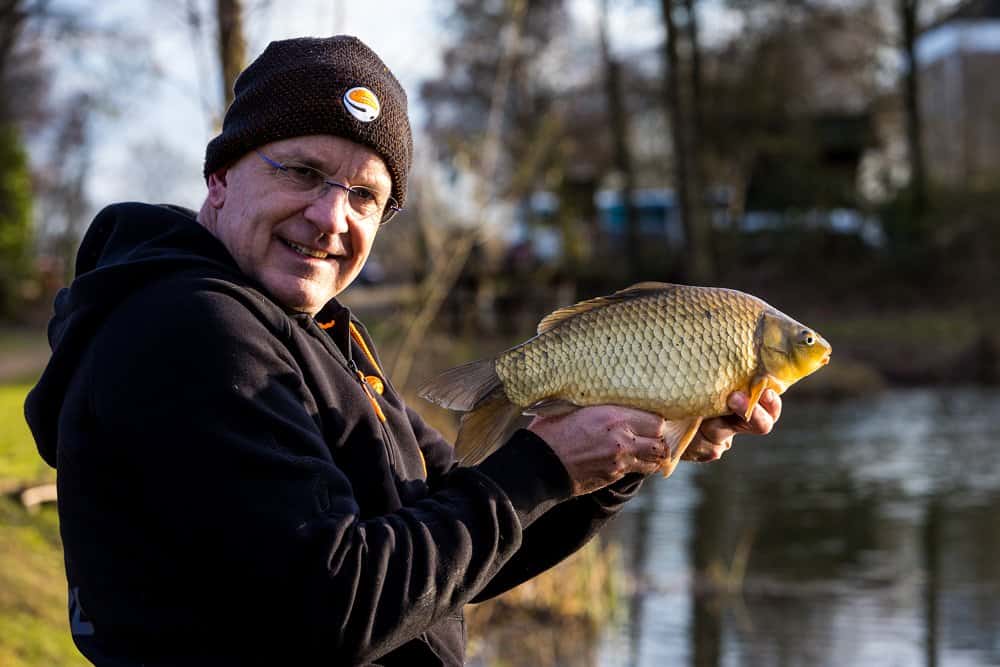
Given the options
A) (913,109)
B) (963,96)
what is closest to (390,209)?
(913,109)

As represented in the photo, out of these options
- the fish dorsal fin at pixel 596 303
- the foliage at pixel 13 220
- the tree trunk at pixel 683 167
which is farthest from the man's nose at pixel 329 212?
the foliage at pixel 13 220

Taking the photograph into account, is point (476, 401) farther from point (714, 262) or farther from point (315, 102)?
point (714, 262)

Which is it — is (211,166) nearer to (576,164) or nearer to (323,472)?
(323,472)

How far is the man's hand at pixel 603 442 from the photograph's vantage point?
1.97 meters

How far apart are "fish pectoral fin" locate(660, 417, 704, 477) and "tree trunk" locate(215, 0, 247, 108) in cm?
327

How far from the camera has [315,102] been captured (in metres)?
1.89

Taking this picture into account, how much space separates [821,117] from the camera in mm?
26141

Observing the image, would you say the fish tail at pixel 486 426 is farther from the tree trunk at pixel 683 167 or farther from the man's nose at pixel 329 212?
the tree trunk at pixel 683 167

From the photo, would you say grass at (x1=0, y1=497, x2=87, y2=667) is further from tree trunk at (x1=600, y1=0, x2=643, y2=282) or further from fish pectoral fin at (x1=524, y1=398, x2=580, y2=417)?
tree trunk at (x1=600, y1=0, x2=643, y2=282)

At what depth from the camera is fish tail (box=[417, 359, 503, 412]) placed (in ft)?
7.27

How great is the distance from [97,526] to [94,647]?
0.20 m

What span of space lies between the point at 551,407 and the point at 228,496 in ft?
2.26

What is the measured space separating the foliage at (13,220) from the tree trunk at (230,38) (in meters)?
20.3

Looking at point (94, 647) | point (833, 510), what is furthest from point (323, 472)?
point (833, 510)
